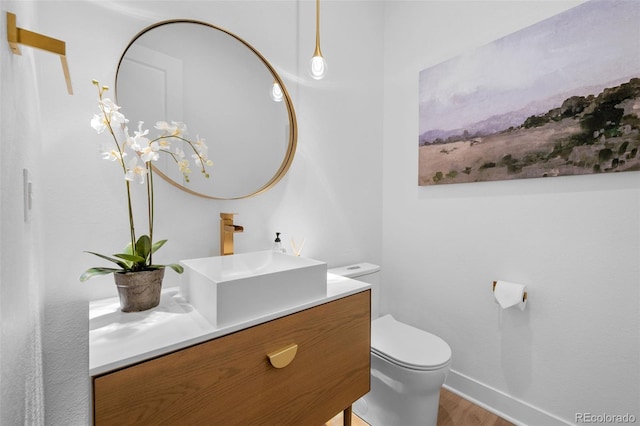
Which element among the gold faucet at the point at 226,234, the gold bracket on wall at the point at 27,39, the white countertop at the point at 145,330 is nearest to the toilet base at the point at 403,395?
the white countertop at the point at 145,330

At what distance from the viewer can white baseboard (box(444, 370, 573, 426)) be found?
4.49 feet

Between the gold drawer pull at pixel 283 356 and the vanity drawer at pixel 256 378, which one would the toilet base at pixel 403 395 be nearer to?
the vanity drawer at pixel 256 378

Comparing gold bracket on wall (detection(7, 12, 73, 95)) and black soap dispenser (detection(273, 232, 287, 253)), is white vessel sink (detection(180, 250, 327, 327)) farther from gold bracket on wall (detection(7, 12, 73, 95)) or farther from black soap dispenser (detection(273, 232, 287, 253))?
gold bracket on wall (detection(7, 12, 73, 95))

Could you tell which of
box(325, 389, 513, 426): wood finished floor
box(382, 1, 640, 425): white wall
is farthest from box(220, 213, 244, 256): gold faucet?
box(382, 1, 640, 425): white wall

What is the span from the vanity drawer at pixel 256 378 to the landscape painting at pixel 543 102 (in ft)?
3.50

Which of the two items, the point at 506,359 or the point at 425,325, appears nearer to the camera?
the point at 506,359

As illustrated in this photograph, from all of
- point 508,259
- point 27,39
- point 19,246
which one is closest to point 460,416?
point 508,259

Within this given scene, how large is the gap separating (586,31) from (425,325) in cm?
169

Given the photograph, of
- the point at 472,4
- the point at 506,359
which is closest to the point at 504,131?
the point at 472,4

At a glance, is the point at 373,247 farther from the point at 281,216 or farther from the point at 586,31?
the point at 586,31

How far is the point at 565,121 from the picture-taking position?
50.7 inches

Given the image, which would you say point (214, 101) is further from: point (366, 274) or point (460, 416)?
point (460, 416)

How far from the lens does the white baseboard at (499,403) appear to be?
1368mm

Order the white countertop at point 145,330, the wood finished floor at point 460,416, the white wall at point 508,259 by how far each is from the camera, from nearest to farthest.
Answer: the white countertop at point 145,330, the white wall at point 508,259, the wood finished floor at point 460,416
